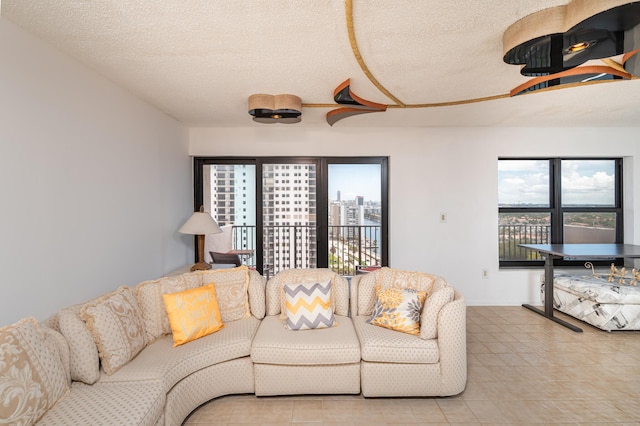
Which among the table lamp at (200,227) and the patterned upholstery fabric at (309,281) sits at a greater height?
the table lamp at (200,227)

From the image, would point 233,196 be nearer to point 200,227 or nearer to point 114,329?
point 200,227

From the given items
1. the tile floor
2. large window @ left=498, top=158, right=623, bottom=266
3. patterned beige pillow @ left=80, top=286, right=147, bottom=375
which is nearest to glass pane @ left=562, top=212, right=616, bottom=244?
large window @ left=498, top=158, right=623, bottom=266

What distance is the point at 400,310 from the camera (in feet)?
7.80

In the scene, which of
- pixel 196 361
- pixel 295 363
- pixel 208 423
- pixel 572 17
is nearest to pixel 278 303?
pixel 295 363

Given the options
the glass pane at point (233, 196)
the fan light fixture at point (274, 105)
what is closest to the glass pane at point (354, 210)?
the glass pane at point (233, 196)

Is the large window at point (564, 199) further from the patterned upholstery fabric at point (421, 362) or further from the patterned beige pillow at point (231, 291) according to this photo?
the patterned beige pillow at point (231, 291)

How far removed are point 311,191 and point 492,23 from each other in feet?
9.41

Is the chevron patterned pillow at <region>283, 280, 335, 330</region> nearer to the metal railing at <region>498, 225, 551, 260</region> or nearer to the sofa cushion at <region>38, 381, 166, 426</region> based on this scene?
the sofa cushion at <region>38, 381, 166, 426</region>

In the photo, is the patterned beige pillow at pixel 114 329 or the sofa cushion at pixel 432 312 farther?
the sofa cushion at pixel 432 312

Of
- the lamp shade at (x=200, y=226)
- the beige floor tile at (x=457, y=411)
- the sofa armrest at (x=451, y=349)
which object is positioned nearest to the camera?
the beige floor tile at (x=457, y=411)

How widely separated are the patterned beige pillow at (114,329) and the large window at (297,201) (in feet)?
7.18

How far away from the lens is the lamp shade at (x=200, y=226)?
3213mm

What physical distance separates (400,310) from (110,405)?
6.30 feet

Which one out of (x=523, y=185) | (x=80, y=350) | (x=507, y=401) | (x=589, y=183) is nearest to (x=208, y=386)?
(x=80, y=350)
